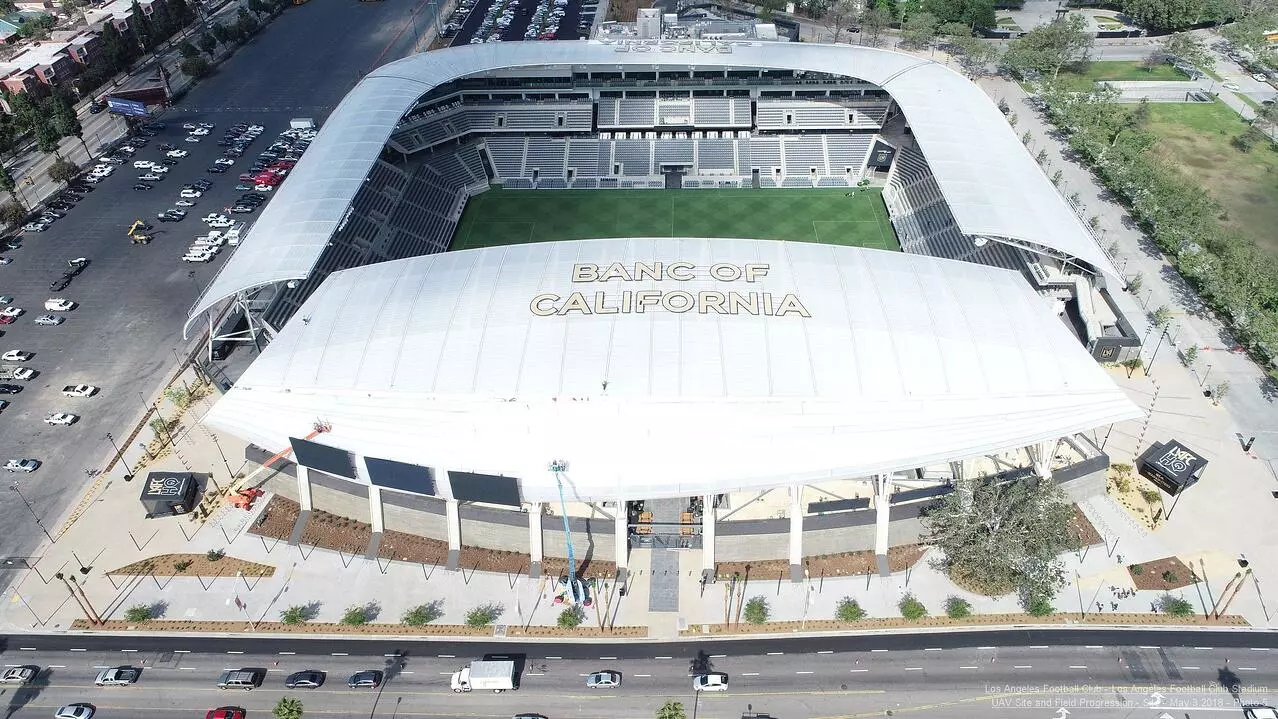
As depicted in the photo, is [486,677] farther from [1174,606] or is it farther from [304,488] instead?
[1174,606]

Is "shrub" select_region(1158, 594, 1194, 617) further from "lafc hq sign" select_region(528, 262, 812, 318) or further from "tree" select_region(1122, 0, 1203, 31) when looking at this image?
"tree" select_region(1122, 0, 1203, 31)

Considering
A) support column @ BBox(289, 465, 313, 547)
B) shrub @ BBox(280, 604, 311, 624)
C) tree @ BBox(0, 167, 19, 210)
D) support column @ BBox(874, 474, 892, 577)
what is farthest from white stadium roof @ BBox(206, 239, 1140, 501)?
tree @ BBox(0, 167, 19, 210)

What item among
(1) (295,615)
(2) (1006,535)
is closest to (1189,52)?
(2) (1006,535)

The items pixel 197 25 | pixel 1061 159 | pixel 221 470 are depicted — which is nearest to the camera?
pixel 221 470

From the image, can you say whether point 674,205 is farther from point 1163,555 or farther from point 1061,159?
point 1163,555

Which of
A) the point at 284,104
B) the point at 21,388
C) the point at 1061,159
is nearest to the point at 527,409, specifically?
the point at 21,388

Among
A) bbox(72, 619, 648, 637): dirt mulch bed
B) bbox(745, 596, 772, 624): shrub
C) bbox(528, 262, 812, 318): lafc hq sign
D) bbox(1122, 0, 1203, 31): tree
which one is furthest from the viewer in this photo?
bbox(1122, 0, 1203, 31): tree
